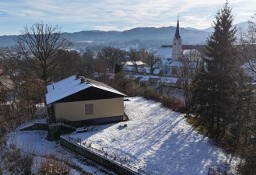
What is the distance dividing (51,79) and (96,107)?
64.0 feet

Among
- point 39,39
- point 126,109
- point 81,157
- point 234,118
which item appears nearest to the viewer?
point 81,157

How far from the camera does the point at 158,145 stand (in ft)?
66.8

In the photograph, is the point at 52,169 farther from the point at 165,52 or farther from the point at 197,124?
the point at 165,52

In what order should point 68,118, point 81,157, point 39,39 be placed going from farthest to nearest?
point 39,39 < point 68,118 < point 81,157

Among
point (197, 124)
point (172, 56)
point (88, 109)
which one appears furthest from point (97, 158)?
point (172, 56)

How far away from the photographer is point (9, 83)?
4100 centimetres

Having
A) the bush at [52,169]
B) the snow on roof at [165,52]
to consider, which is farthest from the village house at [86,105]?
the snow on roof at [165,52]

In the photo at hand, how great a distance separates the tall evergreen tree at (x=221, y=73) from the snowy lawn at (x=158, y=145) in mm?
2451

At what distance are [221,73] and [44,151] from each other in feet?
45.4

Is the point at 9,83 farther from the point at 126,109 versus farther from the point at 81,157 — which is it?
the point at 81,157

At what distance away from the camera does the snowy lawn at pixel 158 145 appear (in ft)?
56.4

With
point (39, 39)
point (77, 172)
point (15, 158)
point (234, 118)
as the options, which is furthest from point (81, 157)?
point (39, 39)

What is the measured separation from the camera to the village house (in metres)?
24.7

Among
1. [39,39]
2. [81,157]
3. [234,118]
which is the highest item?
[39,39]
